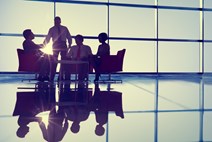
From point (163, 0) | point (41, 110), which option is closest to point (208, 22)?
point (163, 0)

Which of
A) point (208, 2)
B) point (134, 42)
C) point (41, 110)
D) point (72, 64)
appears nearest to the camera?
point (41, 110)

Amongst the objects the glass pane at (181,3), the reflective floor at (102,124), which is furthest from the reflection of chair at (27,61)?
the glass pane at (181,3)

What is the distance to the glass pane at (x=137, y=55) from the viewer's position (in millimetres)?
8344

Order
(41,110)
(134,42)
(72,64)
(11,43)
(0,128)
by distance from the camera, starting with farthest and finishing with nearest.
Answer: (134,42)
(11,43)
(72,64)
(41,110)
(0,128)

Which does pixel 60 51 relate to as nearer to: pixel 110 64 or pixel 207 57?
pixel 110 64

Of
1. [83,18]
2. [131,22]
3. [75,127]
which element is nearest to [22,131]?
[75,127]

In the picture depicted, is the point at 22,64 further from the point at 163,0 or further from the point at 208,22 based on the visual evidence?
the point at 208,22

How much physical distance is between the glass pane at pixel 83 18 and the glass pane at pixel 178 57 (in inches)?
78.1

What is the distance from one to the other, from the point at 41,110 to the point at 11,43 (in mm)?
5800

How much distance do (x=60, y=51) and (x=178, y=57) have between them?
462 cm

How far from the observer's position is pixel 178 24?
29.4 ft

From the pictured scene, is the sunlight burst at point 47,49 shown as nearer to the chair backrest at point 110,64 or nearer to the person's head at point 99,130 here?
the chair backrest at point 110,64

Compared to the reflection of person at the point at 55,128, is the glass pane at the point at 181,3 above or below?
above

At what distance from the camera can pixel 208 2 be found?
9016 millimetres
